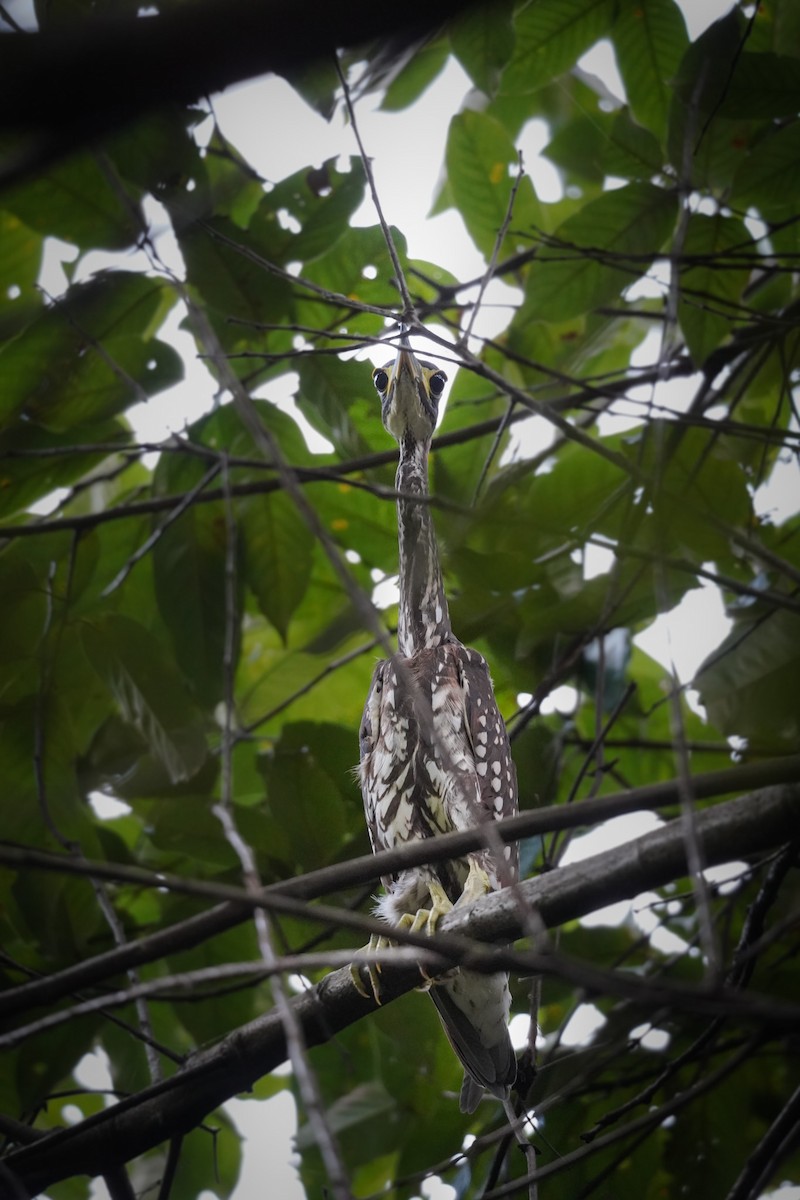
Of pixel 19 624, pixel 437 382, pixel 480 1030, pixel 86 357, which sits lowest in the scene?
pixel 480 1030

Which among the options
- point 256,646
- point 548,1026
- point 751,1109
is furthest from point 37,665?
point 751,1109

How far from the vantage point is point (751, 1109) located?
2.86m

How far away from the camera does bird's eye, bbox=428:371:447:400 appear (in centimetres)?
355

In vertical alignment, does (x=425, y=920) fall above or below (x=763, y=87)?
below

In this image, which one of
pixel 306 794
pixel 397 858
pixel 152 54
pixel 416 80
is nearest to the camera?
pixel 152 54

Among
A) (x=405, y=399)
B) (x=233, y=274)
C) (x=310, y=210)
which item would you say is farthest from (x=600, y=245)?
(x=233, y=274)

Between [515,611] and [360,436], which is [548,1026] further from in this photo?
[360,436]

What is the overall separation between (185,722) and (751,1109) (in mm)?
1966

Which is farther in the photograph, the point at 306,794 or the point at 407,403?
the point at 407,403

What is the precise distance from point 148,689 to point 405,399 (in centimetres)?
123

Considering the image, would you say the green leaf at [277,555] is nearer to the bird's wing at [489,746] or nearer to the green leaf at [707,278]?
the bird's wing at [489,746]

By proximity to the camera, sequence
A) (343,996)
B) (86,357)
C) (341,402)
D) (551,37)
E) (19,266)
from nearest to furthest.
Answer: (343,996)
(551,37)
(341,402)
(86,357)
(19,266)

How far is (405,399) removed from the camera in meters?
3.30

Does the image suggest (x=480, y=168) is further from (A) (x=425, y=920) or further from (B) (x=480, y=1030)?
(B) (x=480, y=1030)
